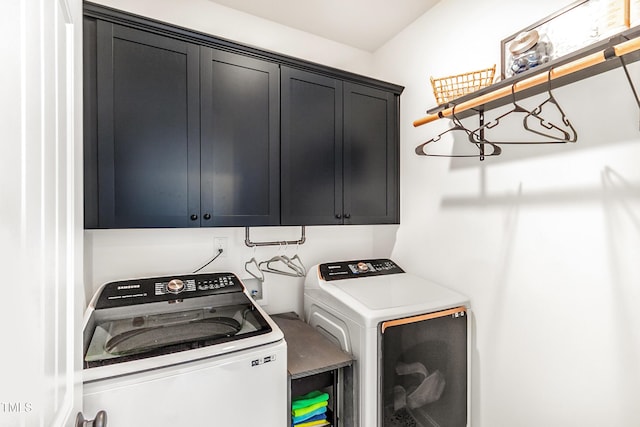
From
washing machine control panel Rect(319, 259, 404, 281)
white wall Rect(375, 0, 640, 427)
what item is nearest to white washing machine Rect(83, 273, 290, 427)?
washing machine control panel Rect(319, 259, 404, 281)

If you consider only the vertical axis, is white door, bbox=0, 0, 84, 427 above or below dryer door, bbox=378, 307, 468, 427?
above

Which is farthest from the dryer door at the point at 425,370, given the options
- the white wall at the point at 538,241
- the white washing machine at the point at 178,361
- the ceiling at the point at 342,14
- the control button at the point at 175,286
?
the ceiling at the point at 342,14

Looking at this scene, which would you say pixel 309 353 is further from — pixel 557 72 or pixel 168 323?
pixel 557 72

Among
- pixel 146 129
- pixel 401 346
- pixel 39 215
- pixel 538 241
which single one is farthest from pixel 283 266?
pixel 39 215

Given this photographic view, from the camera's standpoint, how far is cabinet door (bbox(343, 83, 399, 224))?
6.51ft

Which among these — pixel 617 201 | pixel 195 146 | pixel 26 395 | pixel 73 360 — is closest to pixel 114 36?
pixel 195 146

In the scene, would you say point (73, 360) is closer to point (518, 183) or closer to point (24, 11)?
point (24, 11)

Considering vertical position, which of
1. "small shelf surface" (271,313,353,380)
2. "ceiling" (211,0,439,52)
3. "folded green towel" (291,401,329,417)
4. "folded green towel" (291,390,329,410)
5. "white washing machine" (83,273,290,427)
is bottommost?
"folded green towel" (291,401,329,417)

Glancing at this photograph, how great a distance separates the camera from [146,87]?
143 cm

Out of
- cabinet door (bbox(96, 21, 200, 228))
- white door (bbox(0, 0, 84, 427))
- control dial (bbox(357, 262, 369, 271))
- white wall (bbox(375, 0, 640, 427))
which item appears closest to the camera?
white door (bbox(0, 0, 84, 427))

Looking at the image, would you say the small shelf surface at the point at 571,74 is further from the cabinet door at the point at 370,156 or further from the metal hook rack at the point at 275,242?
the metal hook rack at the point at 275,242

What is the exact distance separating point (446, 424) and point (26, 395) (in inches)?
70.1

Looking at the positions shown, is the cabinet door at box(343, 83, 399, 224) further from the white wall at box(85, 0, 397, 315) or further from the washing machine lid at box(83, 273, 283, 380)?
the washing machine lid at box(83, 273, 283, 380)

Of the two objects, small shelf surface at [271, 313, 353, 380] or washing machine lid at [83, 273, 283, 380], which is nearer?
washing machine lid at [83, 273, 283, 380]
